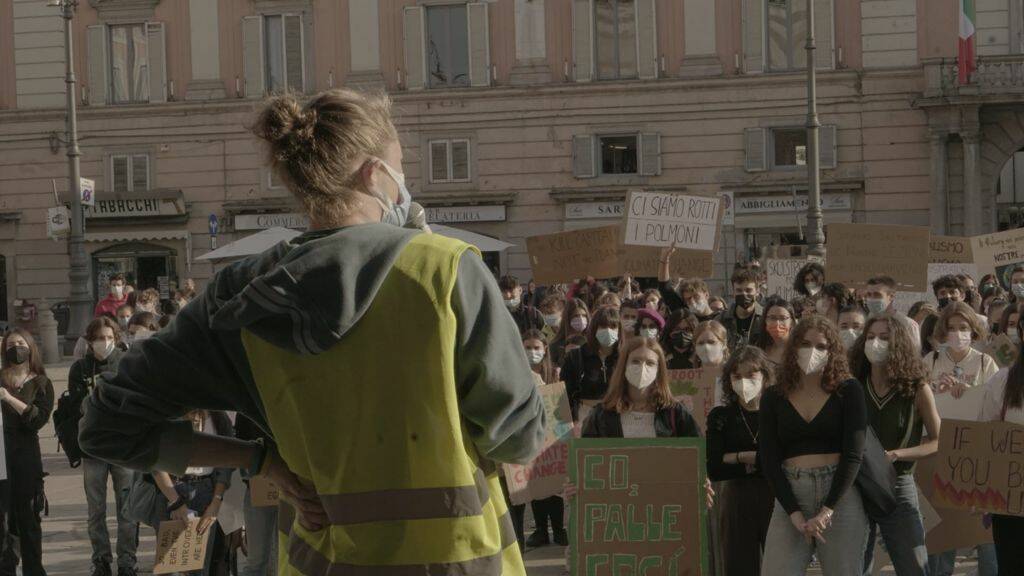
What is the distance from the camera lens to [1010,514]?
7.21 m

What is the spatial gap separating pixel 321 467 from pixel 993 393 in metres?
5.63

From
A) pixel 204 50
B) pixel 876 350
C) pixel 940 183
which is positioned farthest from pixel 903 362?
pixel 204 50

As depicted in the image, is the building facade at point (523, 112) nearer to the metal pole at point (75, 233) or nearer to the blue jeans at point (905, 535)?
the metal pole at point (75, 233)

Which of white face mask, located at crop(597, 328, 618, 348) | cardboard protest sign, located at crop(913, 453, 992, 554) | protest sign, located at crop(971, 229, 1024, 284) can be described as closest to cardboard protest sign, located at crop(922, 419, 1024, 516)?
cardboard protest sign, located at crop(913, 453, 992, 554)

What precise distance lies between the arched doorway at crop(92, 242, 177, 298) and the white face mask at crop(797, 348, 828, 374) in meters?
30.4

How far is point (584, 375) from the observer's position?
10.4 metres

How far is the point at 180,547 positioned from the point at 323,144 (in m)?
6.21

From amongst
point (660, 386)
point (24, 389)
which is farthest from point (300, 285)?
point (24, 389)

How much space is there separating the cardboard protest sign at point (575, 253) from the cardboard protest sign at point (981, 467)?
932cm

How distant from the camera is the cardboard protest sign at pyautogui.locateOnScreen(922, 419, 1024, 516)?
722cm

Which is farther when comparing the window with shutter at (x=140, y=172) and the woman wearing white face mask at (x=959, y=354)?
the window with shutter at (x=140, y=172)

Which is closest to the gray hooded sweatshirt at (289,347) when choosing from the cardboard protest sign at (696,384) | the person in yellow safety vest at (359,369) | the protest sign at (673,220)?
the person in yellow safety vest at (359,369)

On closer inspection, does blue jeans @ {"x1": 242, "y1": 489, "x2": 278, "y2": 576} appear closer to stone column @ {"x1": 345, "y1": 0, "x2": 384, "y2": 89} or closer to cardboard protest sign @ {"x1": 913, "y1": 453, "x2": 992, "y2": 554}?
cardboard protest sign @ {"x1": 913, "y1": 453, "x2": 992, "y2": 554}

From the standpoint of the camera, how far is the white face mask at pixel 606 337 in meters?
10.5
